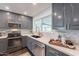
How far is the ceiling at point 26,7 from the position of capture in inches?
44.4

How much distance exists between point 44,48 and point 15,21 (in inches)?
24.9

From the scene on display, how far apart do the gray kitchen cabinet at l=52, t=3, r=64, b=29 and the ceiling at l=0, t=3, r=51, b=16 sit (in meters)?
0.20

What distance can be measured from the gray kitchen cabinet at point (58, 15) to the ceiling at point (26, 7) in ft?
0.66

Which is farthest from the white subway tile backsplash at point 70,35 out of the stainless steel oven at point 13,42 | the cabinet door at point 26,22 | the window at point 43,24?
the stainless steel oven at point 13,42

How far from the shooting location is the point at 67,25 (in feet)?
3.77

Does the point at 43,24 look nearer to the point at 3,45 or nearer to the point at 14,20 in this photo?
the point at 14,20

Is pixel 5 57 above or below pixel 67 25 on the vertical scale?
below

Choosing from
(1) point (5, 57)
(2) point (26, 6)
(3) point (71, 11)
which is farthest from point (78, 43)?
(1) point (5, 57)

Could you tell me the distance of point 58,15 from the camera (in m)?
1.39

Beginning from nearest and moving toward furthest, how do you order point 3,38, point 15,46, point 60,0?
1. point 60,0
2. point 3,38
3. point 15,46

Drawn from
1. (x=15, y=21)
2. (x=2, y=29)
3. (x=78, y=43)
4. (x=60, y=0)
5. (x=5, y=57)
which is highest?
(x=60, y=0)

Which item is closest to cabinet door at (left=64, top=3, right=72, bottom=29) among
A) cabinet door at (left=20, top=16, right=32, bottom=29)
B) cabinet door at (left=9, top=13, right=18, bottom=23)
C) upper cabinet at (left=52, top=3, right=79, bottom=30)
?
upper cabinet at (left=52, top=3, right=79, bottom=30)

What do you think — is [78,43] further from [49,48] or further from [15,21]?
[15,21]

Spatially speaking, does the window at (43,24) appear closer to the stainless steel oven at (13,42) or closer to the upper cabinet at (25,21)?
the upper cabinet at (25,21)
